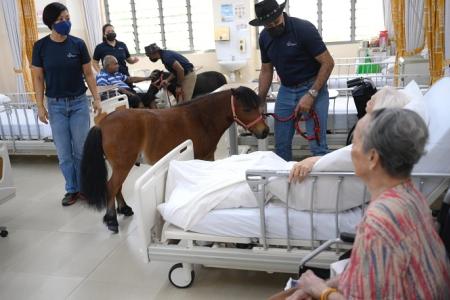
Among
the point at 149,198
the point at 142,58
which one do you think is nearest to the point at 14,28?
the point at 142,58

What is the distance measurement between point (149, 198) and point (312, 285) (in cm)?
118

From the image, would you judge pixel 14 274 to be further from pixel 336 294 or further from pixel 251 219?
pixel 336 294

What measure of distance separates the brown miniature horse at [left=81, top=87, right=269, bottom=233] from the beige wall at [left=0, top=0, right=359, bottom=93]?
4.71 m

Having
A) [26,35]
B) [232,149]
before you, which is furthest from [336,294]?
[26,35]

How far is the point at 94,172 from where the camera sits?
10.2 feet

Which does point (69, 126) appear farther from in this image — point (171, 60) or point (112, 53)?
point (112, 53)

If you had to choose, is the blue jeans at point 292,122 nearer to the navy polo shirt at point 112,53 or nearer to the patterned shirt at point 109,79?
the patterned shirt at point 109,79

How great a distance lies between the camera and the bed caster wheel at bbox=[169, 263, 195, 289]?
2539 millimetres

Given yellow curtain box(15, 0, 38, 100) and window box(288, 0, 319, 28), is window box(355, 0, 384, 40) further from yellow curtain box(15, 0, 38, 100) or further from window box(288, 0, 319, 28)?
yellow curtain box(15, 0, 38, 100)

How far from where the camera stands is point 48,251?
3180mm

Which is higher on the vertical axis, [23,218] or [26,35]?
[26,35]

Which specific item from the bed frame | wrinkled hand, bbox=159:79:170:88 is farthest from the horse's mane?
wrinkled hand, bbox=159:79:170:88

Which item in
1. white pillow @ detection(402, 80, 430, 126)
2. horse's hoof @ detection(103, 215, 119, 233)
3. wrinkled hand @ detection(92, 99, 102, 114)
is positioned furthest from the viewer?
wrinkled hand @ detection(92, 99, 102, 114)

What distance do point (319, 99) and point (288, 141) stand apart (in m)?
0.41
